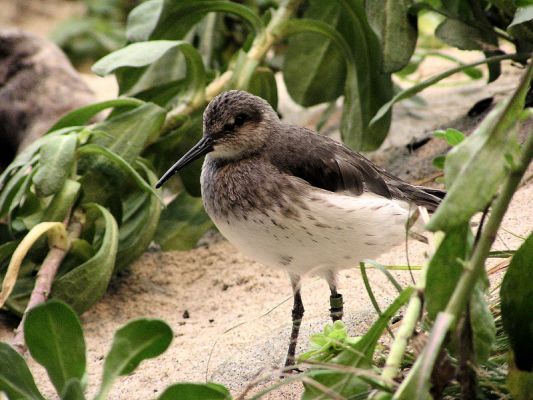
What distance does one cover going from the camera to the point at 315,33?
175 inches

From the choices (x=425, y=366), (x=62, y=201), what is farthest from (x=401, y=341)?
(x=62, y=201)

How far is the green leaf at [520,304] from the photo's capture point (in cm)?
219

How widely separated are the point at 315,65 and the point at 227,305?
4.65 ft

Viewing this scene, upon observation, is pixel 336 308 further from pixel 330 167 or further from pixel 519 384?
pixel 519 384

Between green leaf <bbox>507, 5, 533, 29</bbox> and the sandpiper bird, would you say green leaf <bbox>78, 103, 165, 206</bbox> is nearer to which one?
the sandpiper bird

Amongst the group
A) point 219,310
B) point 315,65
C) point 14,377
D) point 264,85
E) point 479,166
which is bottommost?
point 219,310

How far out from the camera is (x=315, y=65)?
4.59m

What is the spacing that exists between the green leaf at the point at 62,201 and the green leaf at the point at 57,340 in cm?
147

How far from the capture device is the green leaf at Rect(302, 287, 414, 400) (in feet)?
7.09

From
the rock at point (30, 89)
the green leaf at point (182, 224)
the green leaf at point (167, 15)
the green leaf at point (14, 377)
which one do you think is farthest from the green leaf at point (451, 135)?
the rock at point (30, 89)

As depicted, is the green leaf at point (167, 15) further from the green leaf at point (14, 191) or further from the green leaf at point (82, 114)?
the green leaf at point (14, 191)

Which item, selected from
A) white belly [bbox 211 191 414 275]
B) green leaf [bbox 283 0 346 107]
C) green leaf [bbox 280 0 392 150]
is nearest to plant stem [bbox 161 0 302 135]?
green leaf [bbox 280 0 392 150]

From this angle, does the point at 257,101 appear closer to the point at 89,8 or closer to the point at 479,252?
the point at 479,252

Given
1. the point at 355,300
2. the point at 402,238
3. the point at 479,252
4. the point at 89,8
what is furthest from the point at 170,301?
the point at 89,8
